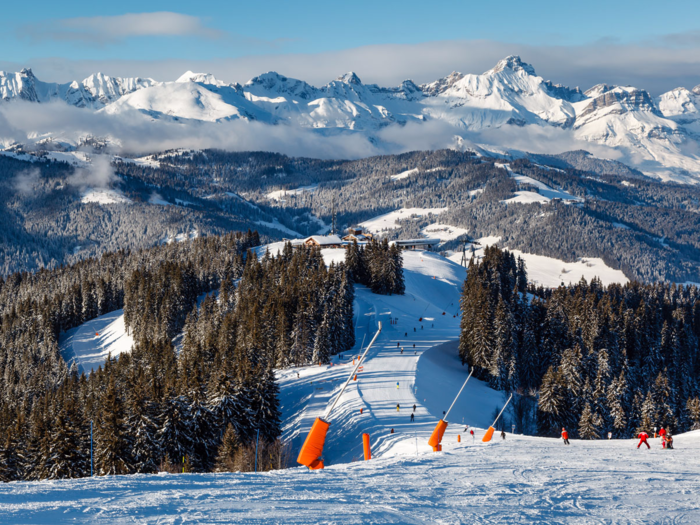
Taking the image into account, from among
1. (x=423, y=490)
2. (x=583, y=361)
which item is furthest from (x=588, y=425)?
(x=423, y=490)

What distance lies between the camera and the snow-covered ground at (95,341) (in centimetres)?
11275

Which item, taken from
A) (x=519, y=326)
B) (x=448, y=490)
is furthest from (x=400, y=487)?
(x=519, y=326)

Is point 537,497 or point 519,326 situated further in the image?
point 519,326

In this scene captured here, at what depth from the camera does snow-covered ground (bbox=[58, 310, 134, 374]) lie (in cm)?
11275

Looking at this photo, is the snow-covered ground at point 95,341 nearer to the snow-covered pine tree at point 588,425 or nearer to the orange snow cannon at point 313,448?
the snow-covered pine tree at point 588,425

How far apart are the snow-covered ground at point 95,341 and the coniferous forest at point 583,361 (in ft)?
210

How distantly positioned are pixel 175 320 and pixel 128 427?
68939mm

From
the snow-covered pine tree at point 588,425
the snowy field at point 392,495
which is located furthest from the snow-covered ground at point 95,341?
the snowy field at point 392,495

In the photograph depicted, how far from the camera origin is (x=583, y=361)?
80938mm

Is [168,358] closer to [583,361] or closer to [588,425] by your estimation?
[588,425]

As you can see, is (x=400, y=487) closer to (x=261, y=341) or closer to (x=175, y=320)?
(x=261, y=341)

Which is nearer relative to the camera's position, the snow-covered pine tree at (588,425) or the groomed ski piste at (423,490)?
the groomed ski piste at (423,490)

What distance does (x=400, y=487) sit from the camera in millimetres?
22547

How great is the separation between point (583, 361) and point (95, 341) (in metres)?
91.4
